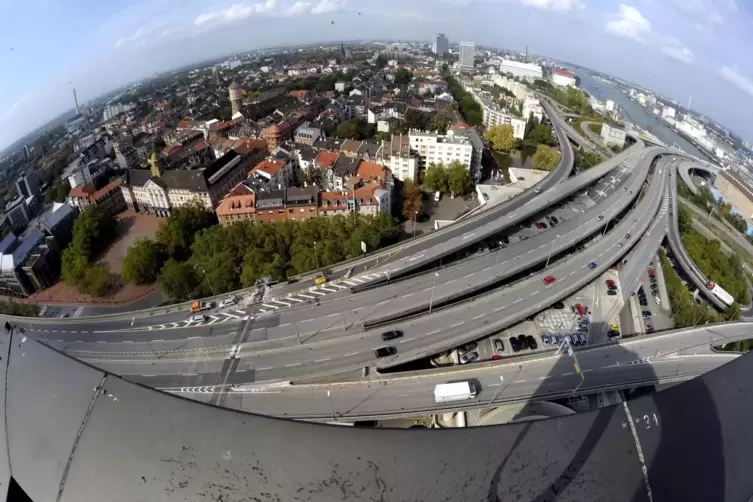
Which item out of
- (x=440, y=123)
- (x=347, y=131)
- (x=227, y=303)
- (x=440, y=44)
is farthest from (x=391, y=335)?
(x=440, y=44)

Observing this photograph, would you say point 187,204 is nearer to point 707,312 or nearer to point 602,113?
point 707,312

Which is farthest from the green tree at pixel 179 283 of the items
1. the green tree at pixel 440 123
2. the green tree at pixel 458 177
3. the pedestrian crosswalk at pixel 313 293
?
the green tree at pixel 440 123

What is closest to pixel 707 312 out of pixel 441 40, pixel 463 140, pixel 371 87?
pixel 463 140

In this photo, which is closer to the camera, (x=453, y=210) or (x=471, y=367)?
(x=471, y=367)

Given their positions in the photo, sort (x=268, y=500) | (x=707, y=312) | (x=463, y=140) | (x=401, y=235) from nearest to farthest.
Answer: (x=268, y=500) < (x=707, y=312) < (x=401, y=235) < (x=463, y=140)

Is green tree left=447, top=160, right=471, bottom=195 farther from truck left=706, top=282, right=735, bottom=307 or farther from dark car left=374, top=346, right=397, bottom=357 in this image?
dark car left=374, top=346, right=397, bottom=357

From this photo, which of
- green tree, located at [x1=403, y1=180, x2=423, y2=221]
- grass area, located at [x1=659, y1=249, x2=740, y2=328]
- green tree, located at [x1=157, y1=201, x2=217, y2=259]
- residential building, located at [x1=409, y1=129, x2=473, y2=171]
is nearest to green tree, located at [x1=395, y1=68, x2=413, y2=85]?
residential building, located at [x1=409, y1=129, x2=473, y2=171]
